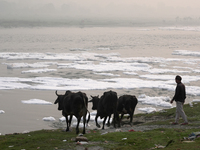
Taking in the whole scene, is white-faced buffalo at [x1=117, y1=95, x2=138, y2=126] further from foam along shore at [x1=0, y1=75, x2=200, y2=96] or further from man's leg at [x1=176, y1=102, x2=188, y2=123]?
foam along shore at [x1=0, y1=75, x2=200, y2=96]

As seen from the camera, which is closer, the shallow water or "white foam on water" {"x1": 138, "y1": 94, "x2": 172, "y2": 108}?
the shallow water

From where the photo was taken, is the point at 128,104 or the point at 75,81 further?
the point at 75,81

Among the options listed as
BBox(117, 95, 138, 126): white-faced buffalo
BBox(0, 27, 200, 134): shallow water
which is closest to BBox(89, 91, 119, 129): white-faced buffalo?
BBox(117, 95, 138, 126): white-faced buffalo

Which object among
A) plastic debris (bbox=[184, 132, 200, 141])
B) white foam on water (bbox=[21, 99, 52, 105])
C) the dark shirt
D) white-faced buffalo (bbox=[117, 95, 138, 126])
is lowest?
white foam on water (bbox=[21, 99, 52, 105])

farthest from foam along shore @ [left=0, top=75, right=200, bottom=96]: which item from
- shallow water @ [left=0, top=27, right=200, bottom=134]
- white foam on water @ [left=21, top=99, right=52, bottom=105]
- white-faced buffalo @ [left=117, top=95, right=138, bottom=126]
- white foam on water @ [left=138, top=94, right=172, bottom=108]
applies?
white-faced buffalo @ [left=117, top=95, right=138, bottom=126]

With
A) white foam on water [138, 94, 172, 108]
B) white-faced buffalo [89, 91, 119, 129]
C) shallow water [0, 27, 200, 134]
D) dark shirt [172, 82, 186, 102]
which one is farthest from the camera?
white foam on water [138, 94, 172, 108]

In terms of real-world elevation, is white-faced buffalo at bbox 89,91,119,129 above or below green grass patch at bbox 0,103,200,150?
above

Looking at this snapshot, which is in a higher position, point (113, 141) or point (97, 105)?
point (97, 105)

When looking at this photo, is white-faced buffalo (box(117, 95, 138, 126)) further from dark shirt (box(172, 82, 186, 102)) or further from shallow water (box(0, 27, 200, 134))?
shallow water (box(0, 27, 200, 134))

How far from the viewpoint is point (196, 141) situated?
31.5ft

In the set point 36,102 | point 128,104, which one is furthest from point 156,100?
point 128,104

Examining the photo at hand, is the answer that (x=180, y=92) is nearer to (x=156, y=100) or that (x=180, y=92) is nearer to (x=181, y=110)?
(x=181, y=110)

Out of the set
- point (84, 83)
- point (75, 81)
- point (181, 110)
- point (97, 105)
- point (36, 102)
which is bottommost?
point (36, 102)

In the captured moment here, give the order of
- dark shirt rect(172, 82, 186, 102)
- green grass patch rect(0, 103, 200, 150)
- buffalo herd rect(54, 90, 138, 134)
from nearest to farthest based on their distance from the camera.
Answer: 1. green grass patch rect(0, 103, 200, 150)
2. buffalo herd rect(54, 90, 138, 134)
3. dark shirt rect(172, 82, 186, 102)
